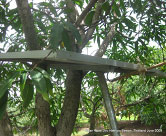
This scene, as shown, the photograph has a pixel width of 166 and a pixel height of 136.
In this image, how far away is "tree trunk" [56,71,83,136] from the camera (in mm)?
824

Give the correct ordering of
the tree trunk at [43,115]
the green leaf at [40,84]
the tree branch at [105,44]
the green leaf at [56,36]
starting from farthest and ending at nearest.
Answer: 1. the tree branch at [105,44]
2. the tree trunk at [43,115]
3. the green leaf at [56,36]
4. the green leaf at [40,84]

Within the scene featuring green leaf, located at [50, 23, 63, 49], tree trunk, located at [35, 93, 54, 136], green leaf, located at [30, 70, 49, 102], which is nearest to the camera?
green leaf, located at [30, 70, 49, 102]

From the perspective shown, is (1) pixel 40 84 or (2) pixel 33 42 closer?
(1) pixel 40 84

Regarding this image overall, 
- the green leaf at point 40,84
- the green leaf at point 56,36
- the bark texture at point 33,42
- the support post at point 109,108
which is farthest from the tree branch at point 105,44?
the green leaf at point 40,84

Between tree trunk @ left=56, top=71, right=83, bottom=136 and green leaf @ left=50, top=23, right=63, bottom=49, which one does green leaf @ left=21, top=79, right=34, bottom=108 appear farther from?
tree trunk @ left=56, top=71, right=83, bottom=136

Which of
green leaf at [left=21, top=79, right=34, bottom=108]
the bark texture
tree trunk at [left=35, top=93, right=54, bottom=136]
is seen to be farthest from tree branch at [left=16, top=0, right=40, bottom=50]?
green leaf at [left=21, top=79, right=34, bottom=108]

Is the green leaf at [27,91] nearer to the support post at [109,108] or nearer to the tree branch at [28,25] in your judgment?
the tree branch at [28,25]

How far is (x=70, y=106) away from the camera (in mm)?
845

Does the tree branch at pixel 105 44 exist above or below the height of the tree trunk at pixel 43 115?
above

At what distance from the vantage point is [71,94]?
2.84 ft

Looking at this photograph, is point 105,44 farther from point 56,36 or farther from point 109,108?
point 56,36

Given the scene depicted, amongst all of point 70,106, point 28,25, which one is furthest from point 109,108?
point 28,25

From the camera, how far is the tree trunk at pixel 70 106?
82 centimetres

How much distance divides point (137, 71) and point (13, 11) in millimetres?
720
